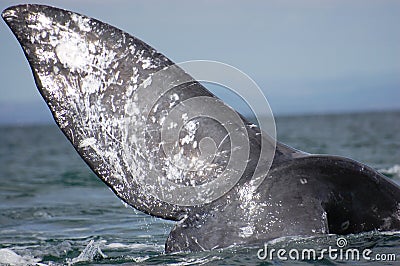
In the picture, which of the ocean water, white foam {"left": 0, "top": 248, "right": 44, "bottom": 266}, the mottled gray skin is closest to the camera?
the mottled gray skin

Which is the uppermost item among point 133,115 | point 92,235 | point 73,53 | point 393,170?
point 393,170

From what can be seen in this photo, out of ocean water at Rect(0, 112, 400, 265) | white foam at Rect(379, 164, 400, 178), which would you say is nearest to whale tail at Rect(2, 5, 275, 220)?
ocean water at Rect(0, 112, 400, 265)

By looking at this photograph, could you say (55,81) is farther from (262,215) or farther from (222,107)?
(262,215)

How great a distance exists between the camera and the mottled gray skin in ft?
17.7

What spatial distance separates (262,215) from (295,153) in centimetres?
54

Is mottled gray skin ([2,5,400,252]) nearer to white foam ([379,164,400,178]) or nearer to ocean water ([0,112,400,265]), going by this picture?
ocean water ([0,112,400,265])

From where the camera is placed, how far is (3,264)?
6215mm

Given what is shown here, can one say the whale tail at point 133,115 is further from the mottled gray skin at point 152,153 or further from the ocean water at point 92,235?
the ocean water at point 92,235

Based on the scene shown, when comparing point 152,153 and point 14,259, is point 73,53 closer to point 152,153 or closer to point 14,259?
point 152,153

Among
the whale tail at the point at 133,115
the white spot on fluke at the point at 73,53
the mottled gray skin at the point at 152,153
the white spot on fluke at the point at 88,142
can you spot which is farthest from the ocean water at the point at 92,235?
the white spot on fluke at the point at 73,53

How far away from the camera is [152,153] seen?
556cm

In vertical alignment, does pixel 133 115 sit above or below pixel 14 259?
above

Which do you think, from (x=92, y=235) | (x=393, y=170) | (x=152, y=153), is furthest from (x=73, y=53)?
(x=393, y=170)

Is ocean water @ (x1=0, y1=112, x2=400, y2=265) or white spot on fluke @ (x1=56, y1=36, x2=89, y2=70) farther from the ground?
white spot on fluke @ (x1=56, y1=36, x2=89, y2=70)
